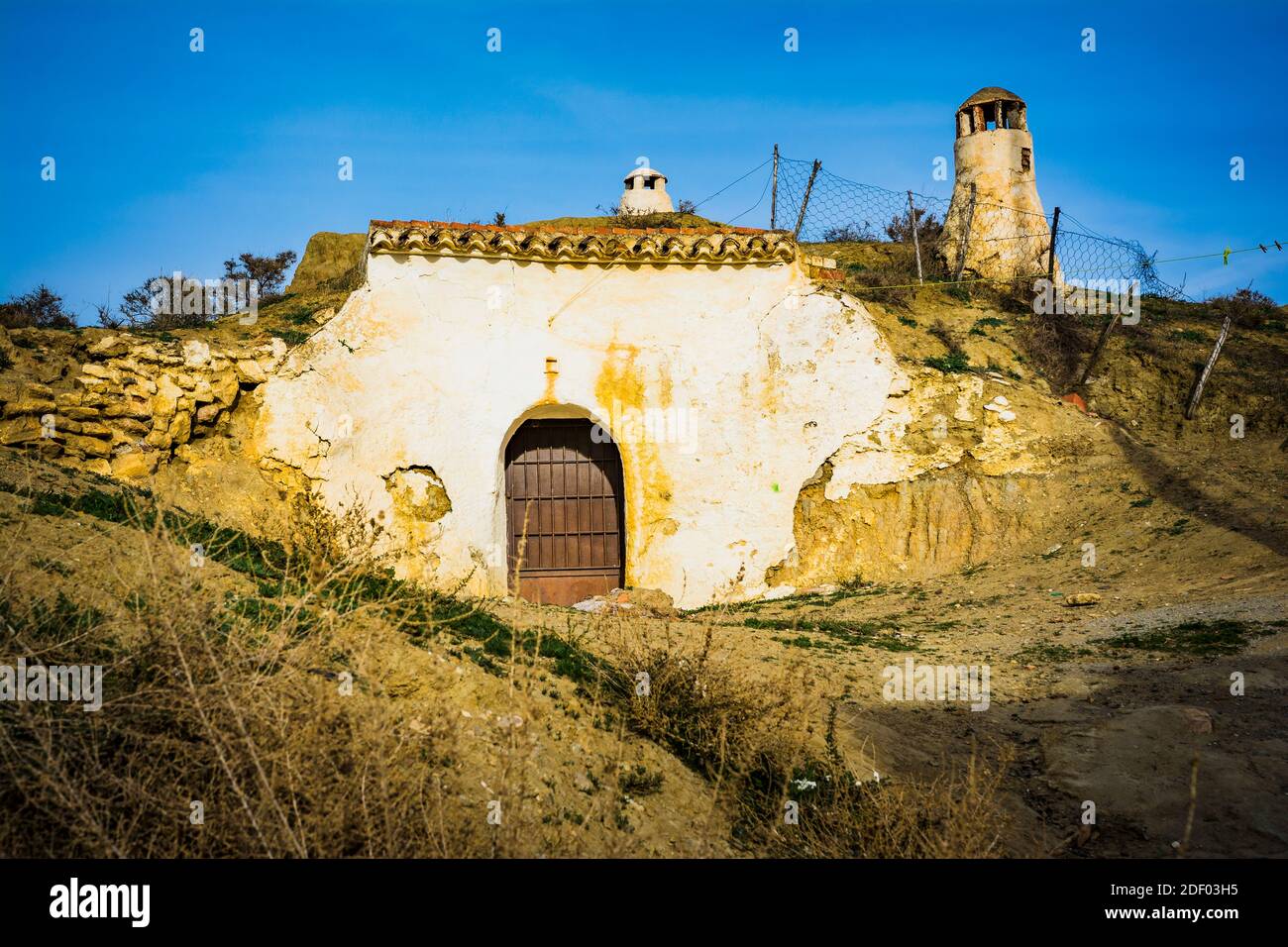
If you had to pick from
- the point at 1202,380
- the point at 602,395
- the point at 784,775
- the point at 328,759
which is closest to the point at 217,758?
the point at 328,759

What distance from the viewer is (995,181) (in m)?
15.8

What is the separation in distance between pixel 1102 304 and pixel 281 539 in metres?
14.4

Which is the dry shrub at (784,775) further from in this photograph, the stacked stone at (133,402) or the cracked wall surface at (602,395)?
the stacked stone at (133,402)

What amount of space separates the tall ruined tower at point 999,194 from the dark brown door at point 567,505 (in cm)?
807

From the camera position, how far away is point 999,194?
51.6 feet

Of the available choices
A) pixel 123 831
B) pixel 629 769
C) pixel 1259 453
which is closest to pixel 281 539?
pixel 629 769

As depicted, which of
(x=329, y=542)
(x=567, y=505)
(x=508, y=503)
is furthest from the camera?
(x=567, y=505)

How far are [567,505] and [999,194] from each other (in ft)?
32.1

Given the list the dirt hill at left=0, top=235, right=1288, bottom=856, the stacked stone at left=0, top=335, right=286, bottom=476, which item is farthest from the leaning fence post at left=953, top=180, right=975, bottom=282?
the stacked stone at left=0, top=335, right=286, bottom=476

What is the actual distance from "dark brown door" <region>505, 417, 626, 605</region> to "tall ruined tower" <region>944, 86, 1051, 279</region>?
26.5 feet

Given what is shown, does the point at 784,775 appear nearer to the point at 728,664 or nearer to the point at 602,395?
the point at 728,664

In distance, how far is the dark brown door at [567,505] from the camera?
11570 millimetres

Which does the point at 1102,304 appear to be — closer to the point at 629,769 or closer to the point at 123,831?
the point at 629,769

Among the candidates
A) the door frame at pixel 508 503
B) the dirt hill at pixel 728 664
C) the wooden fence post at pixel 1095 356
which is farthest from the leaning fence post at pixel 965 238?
the door frame at pixel 508 503
